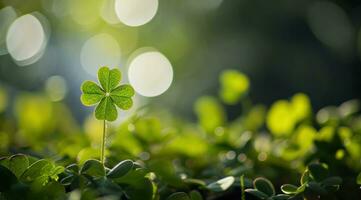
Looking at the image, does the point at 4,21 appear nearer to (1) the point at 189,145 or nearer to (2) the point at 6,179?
Answer: (1) the point at 189,145

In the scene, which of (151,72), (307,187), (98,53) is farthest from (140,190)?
(98,53)

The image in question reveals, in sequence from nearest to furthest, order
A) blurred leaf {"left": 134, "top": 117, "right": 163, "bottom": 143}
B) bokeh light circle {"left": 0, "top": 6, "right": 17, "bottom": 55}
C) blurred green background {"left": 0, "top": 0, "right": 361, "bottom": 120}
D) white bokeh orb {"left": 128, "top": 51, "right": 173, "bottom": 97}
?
1. blurred leaf {"left": 134, "top": 117, "right": 163, "bottom": 143}
2. bokeh light circle {"left": 0, "top": 6, "right": 17, "bottom": 55}
3. blurred green background {"left": 0, "top": 0, "right": 361, "bottom": 120}
4. white bokeh orb {"left": 128, "top": 51, "right": 173, "bottom": 97}

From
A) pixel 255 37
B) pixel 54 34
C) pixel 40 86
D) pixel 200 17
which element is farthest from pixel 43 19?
pixel 255 37

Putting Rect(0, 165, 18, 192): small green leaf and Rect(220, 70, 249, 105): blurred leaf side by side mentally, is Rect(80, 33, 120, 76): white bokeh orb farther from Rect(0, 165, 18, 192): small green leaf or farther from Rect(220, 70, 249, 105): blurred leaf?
Rect(0, 165, 18, 192): small green leaf

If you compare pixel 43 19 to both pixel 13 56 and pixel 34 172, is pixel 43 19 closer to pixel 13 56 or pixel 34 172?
pixel 13 56

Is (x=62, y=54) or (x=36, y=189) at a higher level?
(x=62, y=54)

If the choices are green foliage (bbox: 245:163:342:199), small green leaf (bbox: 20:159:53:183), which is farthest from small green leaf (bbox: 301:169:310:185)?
small green leaf (bbox: 20:159:53:183)

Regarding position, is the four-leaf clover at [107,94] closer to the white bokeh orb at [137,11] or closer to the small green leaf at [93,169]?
the small green leaf at [93,169]
